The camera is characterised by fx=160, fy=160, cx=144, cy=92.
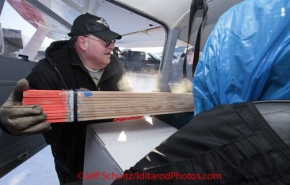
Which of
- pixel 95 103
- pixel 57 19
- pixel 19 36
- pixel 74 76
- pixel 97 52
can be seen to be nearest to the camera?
pixel 95 103

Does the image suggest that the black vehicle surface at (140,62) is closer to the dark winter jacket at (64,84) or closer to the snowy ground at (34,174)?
the dark winter jacket at (64,84)

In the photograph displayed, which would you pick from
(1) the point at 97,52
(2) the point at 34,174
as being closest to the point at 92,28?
(1) the point at 97,52

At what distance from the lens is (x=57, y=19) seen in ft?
8.22

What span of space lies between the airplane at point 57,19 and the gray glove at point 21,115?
3.99 feet

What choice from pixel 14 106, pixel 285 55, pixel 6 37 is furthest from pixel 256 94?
pixel 6 37

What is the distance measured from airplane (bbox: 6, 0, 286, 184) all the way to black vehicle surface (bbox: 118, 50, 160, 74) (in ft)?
0.61

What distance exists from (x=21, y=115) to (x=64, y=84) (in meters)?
0.71

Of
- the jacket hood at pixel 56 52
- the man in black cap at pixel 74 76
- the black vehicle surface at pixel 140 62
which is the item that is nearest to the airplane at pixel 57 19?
the black vehicle surface at pixel 140 62

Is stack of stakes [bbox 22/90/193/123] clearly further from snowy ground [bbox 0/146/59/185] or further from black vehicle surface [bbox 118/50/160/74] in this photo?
snowy ground [bbox 0/146/59/185]

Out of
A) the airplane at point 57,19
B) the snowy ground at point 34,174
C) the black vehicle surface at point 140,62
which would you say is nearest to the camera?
the airplane at point 57,19

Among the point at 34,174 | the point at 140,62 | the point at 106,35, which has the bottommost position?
the point at 34,174

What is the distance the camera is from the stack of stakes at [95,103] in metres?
0.71

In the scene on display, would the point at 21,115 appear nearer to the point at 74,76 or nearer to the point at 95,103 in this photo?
the point at 95,103

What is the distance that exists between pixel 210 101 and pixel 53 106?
26.2 inches
